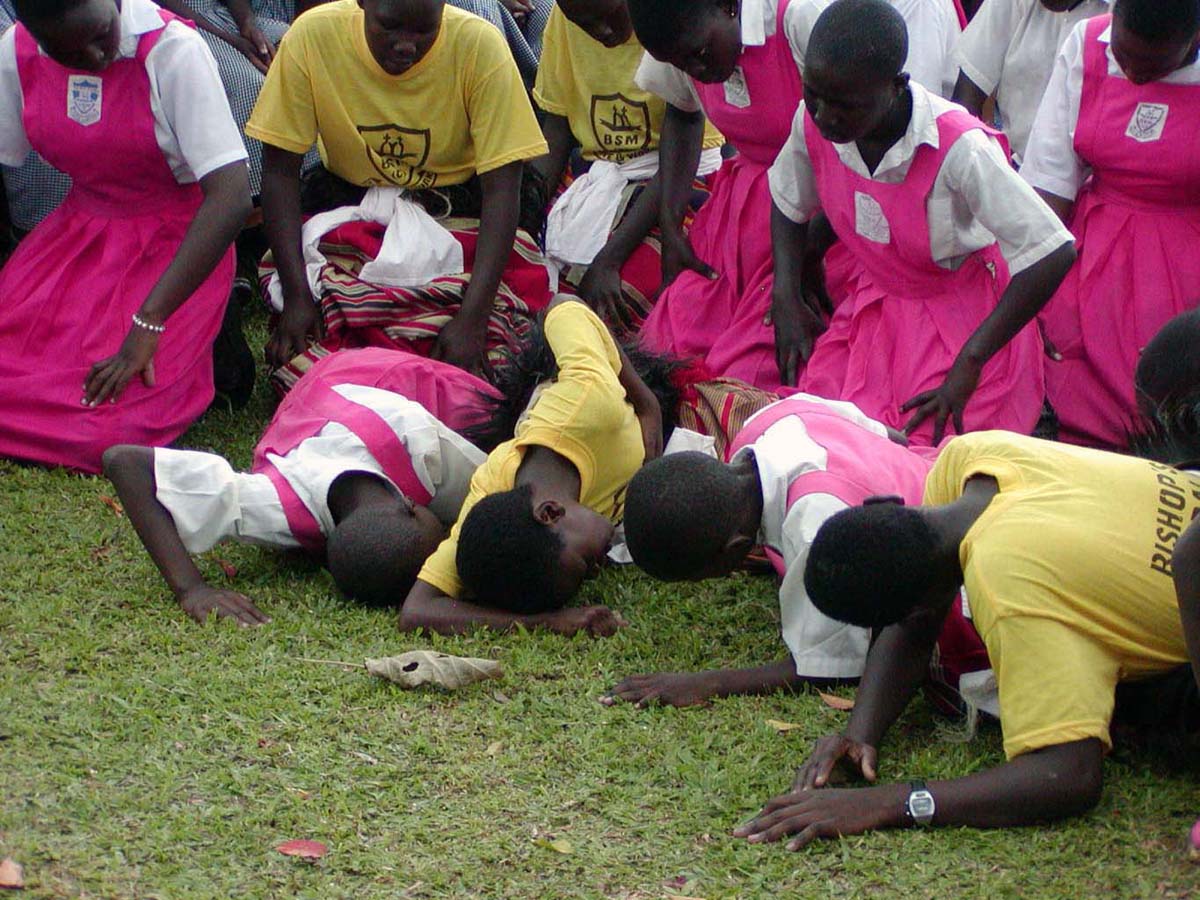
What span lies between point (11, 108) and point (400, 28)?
3.87 feet

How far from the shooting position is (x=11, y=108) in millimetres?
4586

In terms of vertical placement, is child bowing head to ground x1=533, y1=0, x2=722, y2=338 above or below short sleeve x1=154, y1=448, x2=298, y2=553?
above

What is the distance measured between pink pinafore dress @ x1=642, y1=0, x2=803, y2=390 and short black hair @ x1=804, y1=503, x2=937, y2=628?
5.87 feet

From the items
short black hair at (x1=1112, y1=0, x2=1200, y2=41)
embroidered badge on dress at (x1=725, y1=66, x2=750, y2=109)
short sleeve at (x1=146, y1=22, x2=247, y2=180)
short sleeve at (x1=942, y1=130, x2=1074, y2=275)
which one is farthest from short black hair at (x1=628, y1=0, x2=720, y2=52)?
short sleeve at (x1=146, y1=22, x2=247, y2=180)

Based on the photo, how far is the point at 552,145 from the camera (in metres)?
5.37

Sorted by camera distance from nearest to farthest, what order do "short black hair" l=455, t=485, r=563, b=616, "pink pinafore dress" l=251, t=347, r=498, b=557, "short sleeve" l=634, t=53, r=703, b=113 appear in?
"short black hair" l=455, t=485, r=563, b=616 → "pink pinafore dress" l=251, t=347, r=498, b=557 → "short sleeve" l=634, t=53, r=703, b=113

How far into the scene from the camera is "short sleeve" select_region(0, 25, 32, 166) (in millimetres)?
4500

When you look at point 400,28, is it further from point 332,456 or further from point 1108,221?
point 1108,221

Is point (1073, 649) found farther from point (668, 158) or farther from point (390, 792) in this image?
→ point (668, 158)

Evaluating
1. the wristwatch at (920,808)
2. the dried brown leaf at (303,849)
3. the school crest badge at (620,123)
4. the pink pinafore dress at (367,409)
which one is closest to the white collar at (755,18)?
the school crest badge at (620,123)

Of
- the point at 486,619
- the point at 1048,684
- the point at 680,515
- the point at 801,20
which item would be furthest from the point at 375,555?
the point at 801,20

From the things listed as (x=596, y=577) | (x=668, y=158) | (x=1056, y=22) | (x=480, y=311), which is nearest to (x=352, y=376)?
(x=480, y=311)

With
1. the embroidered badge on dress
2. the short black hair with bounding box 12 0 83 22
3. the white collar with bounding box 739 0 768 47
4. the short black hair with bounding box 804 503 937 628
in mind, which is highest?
the white collar with bounding box 739 0 768 47

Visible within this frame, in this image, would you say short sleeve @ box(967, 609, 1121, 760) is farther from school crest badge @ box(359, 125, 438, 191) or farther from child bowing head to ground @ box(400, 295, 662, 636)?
school crest badge @ box(359, 125, 438, 191)
